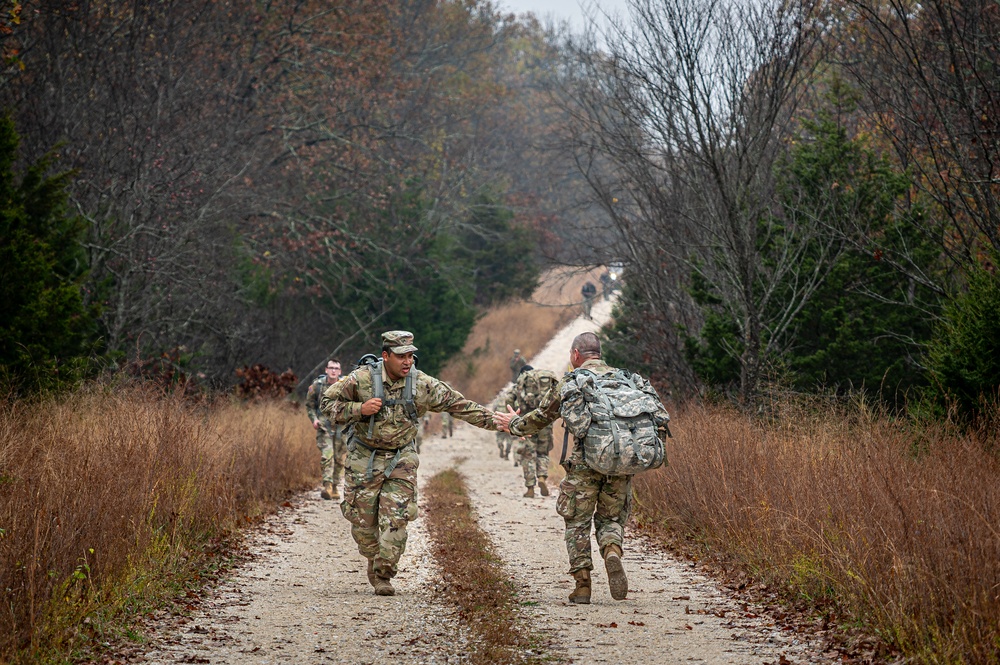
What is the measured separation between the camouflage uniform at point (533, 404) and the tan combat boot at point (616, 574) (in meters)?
6.41

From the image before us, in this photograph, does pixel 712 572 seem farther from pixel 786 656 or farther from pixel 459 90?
pixel 459 90

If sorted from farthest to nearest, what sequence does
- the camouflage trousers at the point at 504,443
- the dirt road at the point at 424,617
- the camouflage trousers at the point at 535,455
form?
1. the camouflage trousers at the point at 504,443
2. the camouflage trousers at the point at 535,455
3. the dirt road at the point at 424,617

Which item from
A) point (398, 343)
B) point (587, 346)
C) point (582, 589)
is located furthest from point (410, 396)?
point (582, 589)

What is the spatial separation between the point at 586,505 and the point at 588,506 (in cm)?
→ 2

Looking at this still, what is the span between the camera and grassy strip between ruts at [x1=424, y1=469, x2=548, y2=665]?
6.47 meters

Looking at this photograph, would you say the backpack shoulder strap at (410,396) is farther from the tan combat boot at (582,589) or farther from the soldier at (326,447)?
the soldier at (326,447)

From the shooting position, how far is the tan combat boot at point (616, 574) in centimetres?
803

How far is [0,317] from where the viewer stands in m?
12.8

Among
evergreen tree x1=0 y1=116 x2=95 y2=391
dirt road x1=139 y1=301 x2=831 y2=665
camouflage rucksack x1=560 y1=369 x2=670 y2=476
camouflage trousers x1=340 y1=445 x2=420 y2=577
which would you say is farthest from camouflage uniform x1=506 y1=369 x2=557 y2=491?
Answer: camouflage rucksack x1=560 y1=369 x2=670 y2=476

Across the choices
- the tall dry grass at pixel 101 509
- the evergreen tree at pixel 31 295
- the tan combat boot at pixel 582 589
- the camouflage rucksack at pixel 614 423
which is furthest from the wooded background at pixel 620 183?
the tan combat boot at pixel 582 589

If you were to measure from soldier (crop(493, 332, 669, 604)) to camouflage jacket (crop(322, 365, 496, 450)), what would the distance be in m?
0.79

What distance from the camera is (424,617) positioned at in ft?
24.6

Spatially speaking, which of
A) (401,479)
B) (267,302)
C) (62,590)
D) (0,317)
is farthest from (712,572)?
(267,302)

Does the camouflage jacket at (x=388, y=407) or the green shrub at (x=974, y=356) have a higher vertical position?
the green shrub at (x=974, y=356)
